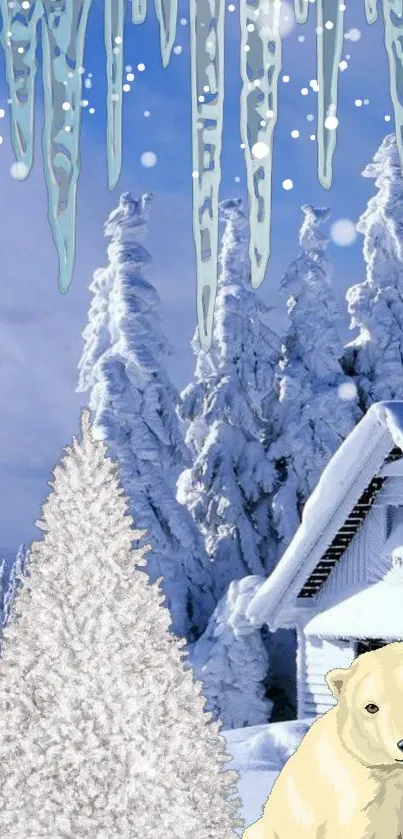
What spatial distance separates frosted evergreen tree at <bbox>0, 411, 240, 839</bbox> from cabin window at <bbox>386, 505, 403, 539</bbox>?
225 inches

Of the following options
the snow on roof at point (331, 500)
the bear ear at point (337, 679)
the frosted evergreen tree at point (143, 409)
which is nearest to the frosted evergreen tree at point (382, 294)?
the frosted evergreen tree at point (143, 409)

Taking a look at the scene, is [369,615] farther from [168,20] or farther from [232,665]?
[232,665]

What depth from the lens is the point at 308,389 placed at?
91.7 feet

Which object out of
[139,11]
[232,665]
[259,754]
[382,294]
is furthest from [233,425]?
[139,11]

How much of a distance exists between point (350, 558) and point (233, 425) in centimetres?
1492

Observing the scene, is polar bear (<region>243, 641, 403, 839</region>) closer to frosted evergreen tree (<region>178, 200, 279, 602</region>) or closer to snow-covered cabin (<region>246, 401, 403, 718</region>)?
snow-covered cabin (<region>246, 401, 403, 718</region>)

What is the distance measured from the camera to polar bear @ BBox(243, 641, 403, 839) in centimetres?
512

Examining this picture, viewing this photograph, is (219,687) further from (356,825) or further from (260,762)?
(356,825)

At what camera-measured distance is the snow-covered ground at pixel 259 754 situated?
10867 mm

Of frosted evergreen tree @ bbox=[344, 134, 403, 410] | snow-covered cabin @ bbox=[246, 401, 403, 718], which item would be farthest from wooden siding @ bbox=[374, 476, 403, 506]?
frosted evergreen tree @ bbox=[344, 134, 403, 410]

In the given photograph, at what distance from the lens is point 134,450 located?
24.6 m

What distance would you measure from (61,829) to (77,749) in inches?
18.9

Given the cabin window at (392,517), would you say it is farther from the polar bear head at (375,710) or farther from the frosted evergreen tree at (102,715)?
the polar bear head at (375,710)

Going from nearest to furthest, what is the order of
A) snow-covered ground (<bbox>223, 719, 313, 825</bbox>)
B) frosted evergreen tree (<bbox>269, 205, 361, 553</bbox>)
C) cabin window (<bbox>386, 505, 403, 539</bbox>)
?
snow-covered ground (<bbox>223, 719, 313, 825</bbox>) → cabin window (<bbox>386, 505, 403, 539</bbox>) → frosted evergreen tree (<bbox>269, 205, 361, 553</bbox>)
